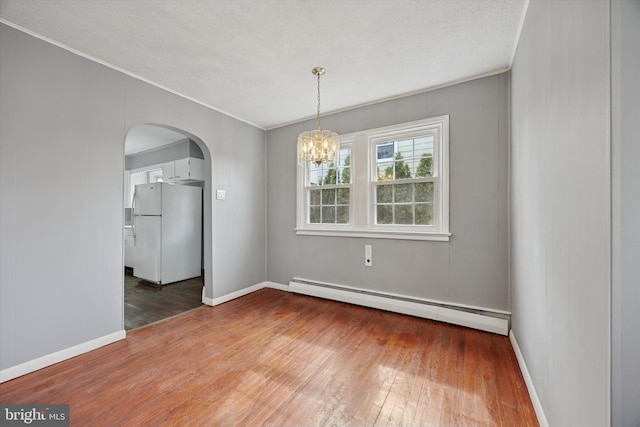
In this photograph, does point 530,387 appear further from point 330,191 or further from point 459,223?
point 330,191

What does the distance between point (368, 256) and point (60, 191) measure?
3124 millimetres

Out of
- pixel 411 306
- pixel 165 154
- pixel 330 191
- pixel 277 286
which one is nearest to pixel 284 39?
pixel 330 191

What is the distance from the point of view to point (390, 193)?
333 centimetres

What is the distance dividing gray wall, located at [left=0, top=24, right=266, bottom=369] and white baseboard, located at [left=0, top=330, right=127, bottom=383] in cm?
4

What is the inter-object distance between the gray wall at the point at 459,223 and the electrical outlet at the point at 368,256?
1.9 inches

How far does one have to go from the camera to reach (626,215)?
0.79 m

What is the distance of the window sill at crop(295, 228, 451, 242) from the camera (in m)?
2.95

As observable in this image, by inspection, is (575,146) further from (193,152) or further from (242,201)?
(193,152)

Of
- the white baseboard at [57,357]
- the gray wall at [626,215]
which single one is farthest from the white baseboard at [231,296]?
the gray wall at [626,215]

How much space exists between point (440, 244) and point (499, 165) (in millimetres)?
996

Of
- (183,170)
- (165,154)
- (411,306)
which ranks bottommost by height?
(411,306)

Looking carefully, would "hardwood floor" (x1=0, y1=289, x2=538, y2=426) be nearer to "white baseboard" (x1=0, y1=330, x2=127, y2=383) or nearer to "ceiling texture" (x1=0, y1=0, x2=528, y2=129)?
"white baseboard" (x1=0, y1=330, x2=127, y2=383)

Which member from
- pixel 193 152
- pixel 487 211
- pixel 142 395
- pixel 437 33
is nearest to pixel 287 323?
pixel 142 395

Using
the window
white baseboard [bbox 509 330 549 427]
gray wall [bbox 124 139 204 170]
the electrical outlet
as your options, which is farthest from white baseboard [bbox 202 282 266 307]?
white baseboard [bbox 509 330 549 427]
